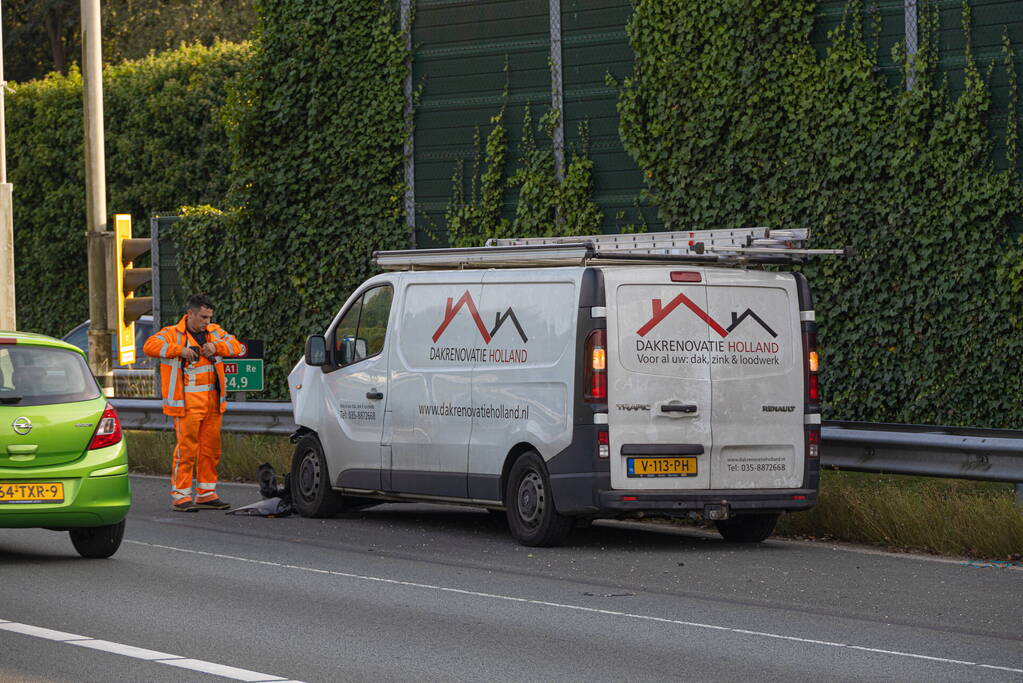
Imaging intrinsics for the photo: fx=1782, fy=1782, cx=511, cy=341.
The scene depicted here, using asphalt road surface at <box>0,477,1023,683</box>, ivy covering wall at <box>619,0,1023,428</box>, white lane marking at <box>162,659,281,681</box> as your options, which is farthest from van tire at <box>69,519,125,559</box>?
ivy covering wall at <box>619,0,1023,428</box>

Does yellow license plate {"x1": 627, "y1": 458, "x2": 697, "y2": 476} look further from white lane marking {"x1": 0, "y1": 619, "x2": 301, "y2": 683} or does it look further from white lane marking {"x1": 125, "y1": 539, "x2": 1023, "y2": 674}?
white lane marking {"x1": 0, "y1": 619, "x2": 301, "y2": 683}

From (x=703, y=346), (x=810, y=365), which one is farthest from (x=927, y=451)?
(x=703, y=346)

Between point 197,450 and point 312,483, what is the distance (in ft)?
3.93

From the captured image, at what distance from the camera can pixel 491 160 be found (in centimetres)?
2130

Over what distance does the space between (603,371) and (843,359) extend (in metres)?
6.42

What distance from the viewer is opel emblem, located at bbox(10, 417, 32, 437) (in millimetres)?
11461

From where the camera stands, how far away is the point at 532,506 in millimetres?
12633

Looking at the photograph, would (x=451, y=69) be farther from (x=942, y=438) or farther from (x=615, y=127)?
(x=942, y=438)

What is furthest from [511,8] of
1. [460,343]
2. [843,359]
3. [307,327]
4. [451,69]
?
[460,343]

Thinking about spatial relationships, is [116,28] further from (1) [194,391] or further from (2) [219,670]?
(2) [219,670]

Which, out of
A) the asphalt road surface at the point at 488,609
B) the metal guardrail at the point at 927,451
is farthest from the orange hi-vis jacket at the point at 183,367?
the metal guardrail at the point at 927,451

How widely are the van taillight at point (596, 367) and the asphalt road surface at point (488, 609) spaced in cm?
111

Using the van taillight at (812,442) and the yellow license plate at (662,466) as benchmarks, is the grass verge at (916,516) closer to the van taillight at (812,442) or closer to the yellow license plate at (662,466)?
the van taillight at (812,442)

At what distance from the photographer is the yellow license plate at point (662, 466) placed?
12227 millimetres
